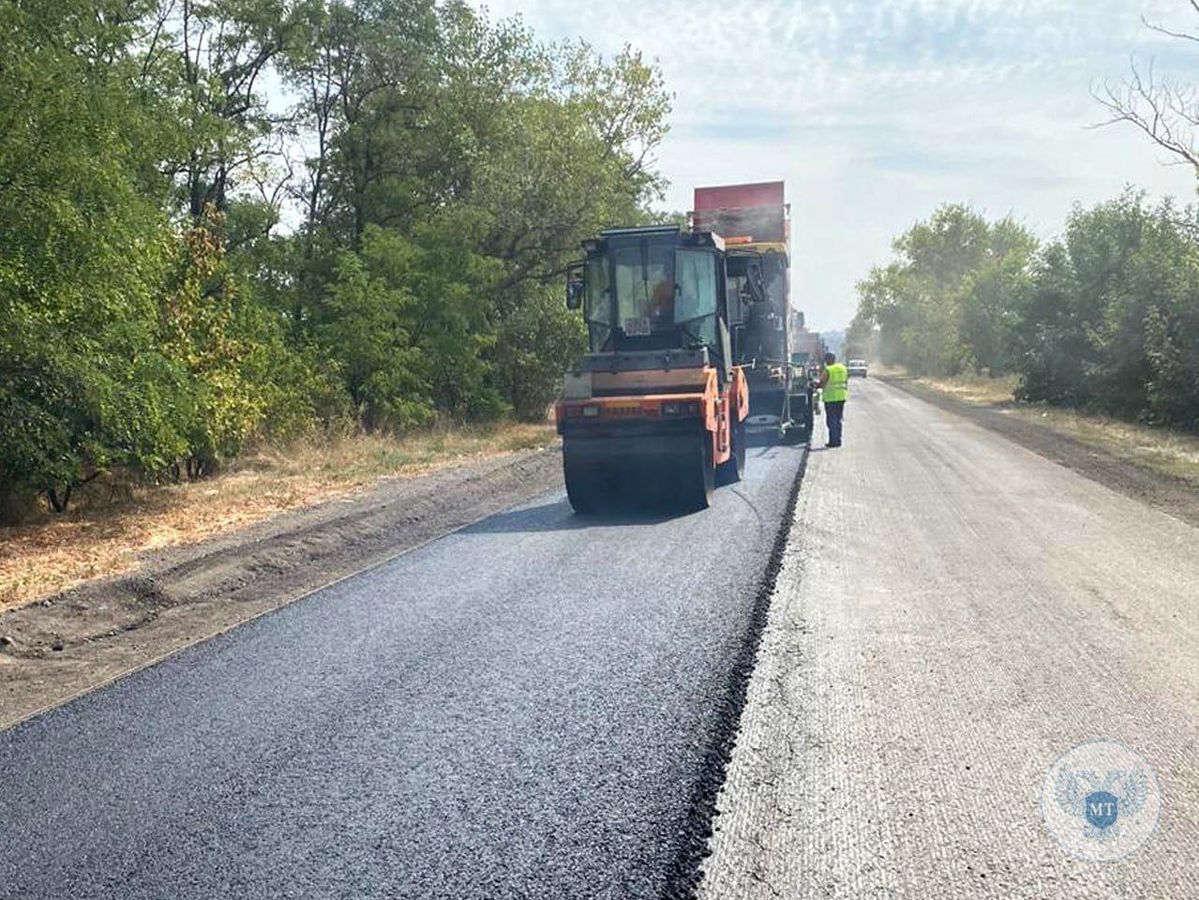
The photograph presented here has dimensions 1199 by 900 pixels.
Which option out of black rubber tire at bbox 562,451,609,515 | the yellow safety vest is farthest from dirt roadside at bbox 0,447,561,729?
the yellow safety vest

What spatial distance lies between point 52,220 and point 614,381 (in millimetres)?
5984

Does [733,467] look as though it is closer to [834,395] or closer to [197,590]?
[834,395]

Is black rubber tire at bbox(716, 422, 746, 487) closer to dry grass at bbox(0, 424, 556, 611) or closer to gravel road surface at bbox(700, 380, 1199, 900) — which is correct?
gravel road surface at bbox(700, 380, 1199, 900)

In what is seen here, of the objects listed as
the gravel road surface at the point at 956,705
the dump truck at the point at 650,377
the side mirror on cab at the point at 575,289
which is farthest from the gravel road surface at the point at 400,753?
the side mirror on cab at the point at 575,289

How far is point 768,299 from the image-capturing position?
19.6 metres

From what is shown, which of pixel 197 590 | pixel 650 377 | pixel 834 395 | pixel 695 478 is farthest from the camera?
pixel 834 395

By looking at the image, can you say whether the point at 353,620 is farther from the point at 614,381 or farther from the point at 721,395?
the point at 721,395

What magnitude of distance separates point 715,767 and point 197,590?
585 centimetres

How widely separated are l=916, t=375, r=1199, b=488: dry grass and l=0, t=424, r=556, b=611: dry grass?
11350 millimetres

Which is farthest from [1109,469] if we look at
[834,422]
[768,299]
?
[768,299]

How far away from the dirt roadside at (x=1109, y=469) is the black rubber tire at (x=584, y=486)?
612 cm

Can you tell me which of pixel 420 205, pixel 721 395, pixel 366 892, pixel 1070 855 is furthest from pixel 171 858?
pixel 420 205

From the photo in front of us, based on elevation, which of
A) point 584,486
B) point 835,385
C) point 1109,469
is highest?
point 835,385

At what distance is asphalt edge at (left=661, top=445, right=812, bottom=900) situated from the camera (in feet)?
11.5
